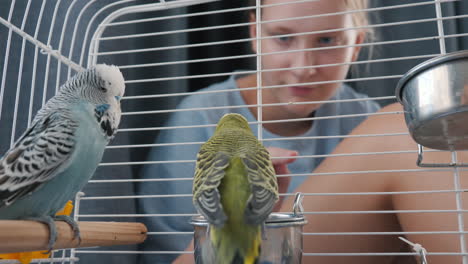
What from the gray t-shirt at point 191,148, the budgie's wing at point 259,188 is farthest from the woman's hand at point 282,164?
the budgie's wing at point 259,188

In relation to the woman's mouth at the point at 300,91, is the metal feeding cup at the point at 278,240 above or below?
below

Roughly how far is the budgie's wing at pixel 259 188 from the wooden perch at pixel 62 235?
0.38 meters

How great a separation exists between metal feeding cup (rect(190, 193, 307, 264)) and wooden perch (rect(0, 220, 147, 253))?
0.77ft

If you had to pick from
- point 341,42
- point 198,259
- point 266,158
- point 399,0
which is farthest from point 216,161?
point 399,0

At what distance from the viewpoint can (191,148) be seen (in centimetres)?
133

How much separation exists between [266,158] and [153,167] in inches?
29.0

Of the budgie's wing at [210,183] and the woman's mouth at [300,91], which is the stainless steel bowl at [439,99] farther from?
the woman's mouth at [300,91]

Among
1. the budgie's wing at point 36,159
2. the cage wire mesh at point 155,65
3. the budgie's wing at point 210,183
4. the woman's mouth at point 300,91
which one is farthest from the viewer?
the woman's mouth at point 300,91

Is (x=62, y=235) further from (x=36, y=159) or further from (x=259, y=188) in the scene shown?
(x=259, y=188)

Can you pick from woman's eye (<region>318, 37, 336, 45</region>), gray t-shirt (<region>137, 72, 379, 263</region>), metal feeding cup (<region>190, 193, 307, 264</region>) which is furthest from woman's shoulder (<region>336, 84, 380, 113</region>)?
metal feeding cup (<region>190, 193, 307, 264</region>)

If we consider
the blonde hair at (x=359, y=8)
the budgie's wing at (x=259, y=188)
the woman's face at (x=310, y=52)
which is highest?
the blonde hair at (x=359, y=8)

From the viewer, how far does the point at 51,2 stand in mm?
1300

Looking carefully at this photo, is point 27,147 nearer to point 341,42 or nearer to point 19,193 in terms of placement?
point 19,193

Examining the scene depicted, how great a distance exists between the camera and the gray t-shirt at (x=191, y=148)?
123 centimetres
